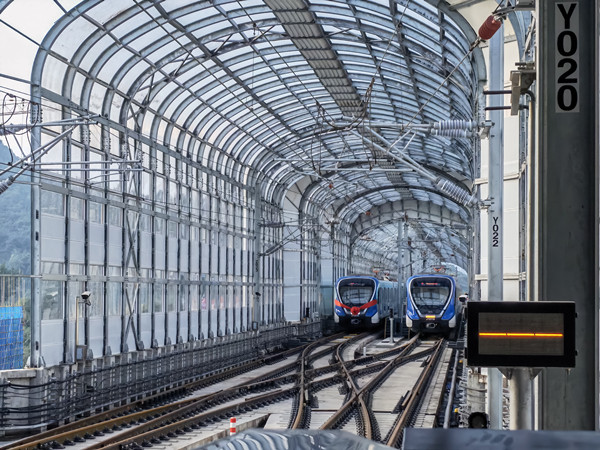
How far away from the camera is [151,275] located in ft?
93.2

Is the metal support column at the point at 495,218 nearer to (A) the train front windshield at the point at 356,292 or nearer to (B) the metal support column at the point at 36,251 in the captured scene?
(B) the metal support column at the point at 36,251

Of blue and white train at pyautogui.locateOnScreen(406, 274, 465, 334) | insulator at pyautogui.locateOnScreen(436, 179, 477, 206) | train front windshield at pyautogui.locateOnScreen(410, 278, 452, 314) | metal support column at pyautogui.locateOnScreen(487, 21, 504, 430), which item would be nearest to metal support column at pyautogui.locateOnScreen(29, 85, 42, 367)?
insulator at pyautogui.locateOnScreen(436, 179, 477, 206)

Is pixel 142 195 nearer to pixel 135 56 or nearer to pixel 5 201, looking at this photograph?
pixel 135 56

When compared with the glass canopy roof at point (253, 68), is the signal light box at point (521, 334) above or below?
below

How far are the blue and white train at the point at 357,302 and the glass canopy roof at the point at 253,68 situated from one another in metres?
9.71

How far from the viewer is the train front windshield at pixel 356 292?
142 ft

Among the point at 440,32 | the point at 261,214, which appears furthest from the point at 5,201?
the point at 440,32

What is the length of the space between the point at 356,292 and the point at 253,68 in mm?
17443

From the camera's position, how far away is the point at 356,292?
143 ft

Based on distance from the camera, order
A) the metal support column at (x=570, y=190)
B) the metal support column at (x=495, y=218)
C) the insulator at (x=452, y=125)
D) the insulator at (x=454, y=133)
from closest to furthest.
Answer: the metal support column at (x=570, y=190)
the metal support column at (x=495, y=218)
the insulator at (x=452, y=125)
the insulator at (x=454, y=133)

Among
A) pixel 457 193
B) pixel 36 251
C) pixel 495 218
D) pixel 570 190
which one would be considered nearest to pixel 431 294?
pixel 36 251

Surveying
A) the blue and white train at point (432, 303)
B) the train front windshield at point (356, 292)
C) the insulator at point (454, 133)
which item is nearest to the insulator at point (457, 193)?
the insulator at point (454, 133)

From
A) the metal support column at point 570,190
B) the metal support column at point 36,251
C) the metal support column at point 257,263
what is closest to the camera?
the metal support column at point 570,190

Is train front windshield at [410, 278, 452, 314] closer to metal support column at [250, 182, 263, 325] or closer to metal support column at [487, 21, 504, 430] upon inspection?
metal support column at [250, 182, 263, 325]
